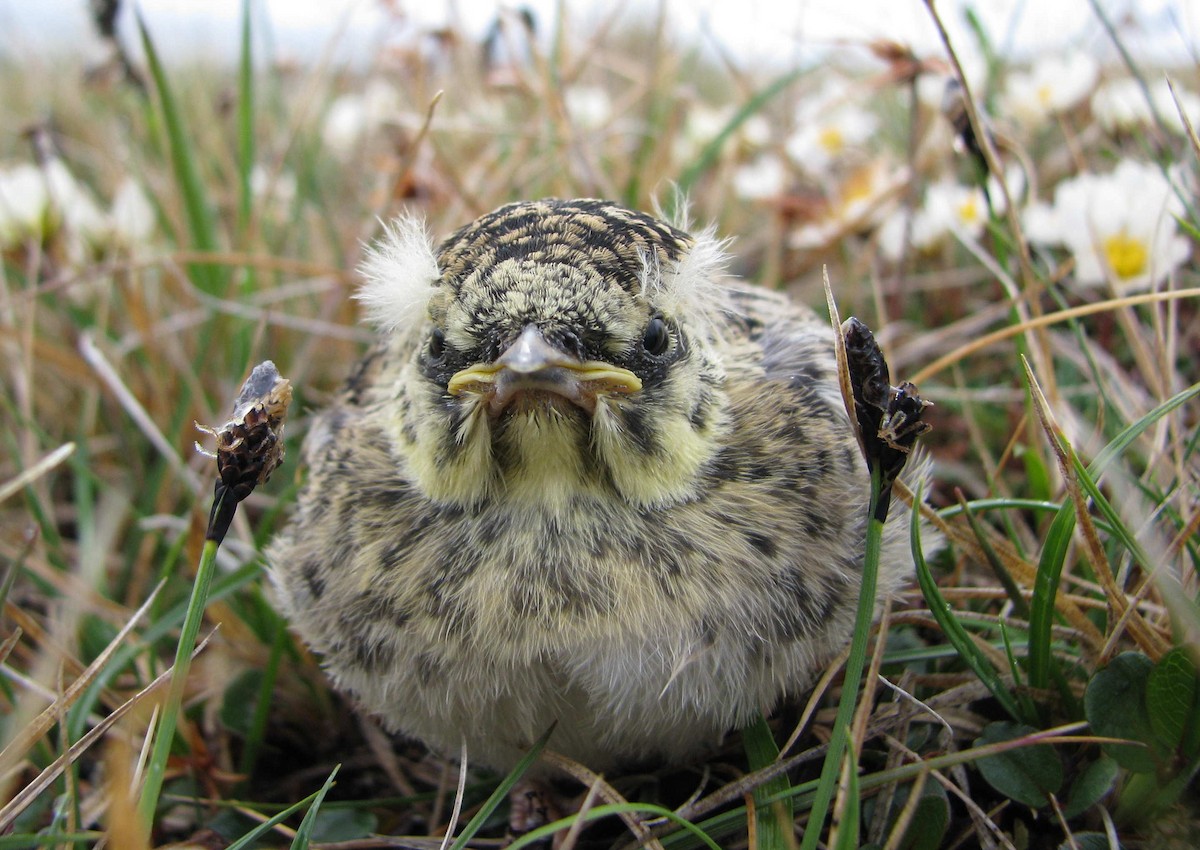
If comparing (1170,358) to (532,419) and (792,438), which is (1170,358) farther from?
(532,419)


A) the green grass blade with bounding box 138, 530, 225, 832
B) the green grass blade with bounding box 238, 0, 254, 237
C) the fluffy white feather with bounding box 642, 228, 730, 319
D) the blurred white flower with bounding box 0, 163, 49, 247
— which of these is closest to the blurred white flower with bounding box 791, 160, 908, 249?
the fluffy white feather with bounding box 642, 228, 730, 319

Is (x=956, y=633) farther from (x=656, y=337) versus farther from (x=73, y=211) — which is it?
(x=73, y=211)

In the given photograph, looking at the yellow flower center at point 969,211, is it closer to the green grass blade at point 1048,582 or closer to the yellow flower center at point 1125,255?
the yellow flower center at point 1125,255

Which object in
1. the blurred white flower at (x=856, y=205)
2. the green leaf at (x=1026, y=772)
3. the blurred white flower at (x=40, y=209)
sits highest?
the blurred white flower at (x=40, y=209)

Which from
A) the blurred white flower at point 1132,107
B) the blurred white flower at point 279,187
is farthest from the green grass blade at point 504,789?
Answer: the blurred white flower at point 279,187

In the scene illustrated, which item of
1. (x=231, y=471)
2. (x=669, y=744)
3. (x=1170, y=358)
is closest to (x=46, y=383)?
(x=231, y=471)

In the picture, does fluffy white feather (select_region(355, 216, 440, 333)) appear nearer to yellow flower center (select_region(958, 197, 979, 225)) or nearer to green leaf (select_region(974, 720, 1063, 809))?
green leaf (select_region(974, 720, 1063, 809))

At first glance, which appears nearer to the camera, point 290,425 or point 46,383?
point 290,425
